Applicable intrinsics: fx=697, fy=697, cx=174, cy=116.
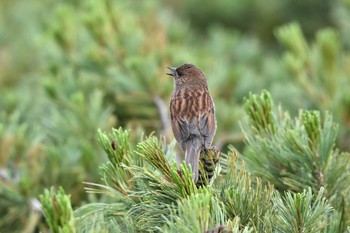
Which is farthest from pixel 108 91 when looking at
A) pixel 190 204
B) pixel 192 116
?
pixel 190 204

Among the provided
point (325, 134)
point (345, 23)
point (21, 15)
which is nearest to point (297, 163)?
point (325, 134)

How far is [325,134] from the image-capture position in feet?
7.75

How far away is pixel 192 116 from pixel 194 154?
544 mm

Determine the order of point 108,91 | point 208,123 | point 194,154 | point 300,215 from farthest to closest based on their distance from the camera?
point 108,91 → point 208,123 → point 194,154 → point 300,215

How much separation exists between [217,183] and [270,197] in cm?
24

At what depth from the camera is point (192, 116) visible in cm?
309

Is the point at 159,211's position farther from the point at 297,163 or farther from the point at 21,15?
the point at 21,15

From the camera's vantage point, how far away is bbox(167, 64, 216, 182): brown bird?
2.92m

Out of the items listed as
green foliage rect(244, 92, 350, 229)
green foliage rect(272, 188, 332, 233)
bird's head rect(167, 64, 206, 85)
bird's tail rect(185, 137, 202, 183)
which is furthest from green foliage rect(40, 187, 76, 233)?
bird's head rect(167, 64, 206, 85)

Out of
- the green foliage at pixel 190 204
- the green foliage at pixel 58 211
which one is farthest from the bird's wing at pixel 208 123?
the green foliage at pixel 58 211

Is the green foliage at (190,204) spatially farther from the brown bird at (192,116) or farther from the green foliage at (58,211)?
the brown bird at (192,116)

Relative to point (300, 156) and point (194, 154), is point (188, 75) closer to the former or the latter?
point (194, 154)

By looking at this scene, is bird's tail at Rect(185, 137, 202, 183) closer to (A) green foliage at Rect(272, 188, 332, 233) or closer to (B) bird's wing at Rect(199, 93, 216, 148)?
(B) bird's wing at Rect(199, 93, 216, 148)

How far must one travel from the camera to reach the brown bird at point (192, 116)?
9.57 ft
